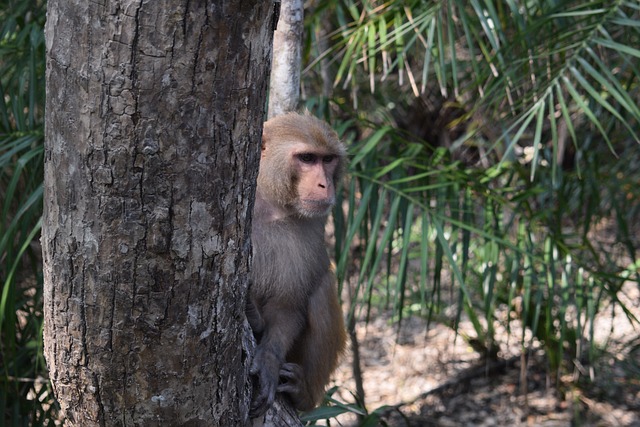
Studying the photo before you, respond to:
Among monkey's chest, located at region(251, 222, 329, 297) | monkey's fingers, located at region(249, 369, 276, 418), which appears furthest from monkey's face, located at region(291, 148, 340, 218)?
monkey's fingers, located at region(249, 369, 276, 418)

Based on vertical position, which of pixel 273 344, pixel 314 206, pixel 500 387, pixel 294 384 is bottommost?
pixel 500 387

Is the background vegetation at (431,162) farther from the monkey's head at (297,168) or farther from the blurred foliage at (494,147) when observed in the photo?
the monkey's head at (297,168)

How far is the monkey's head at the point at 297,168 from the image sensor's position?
2.81 m

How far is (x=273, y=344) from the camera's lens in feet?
8.55

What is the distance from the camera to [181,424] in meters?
1.82

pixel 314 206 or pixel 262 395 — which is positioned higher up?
pixel 314 206

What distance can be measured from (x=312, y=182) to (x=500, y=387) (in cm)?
387

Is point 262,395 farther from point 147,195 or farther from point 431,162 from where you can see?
point 431,162

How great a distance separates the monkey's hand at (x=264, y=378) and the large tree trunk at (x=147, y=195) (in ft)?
1.43

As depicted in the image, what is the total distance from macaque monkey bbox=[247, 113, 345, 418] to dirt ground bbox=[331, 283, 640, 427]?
2477 mm

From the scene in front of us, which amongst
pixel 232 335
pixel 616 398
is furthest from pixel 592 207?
pixel 232 335

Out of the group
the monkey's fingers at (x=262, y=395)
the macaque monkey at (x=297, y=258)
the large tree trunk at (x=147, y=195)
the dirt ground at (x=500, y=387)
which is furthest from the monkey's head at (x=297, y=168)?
the dirt ground at (x=500, y=387)

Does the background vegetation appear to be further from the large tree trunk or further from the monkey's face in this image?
the large tree trunk

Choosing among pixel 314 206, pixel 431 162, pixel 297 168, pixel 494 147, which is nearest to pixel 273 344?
pixel 314 206
